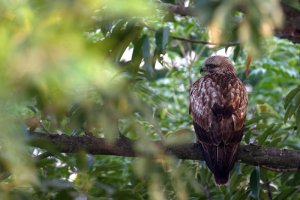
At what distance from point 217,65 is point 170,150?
2633 millimetres

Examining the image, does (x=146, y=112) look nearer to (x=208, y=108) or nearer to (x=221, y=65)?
(x=208, y=108)

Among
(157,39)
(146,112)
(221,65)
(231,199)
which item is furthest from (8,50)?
(221,65)

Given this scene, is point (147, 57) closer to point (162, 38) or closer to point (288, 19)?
point (162, 38)

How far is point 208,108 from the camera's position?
559 centimetres

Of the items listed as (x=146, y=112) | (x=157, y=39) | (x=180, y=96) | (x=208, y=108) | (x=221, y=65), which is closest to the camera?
(x=146, y=112)

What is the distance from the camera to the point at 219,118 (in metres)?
5.50

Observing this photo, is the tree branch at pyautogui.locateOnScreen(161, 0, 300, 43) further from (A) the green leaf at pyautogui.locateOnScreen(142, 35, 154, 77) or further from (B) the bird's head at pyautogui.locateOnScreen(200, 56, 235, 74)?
(B) the bird's head at pyautogui.locateOnScreen(200, 56, 235, 74)

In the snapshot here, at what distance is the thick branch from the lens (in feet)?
13.4

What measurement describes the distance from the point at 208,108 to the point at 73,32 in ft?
14.2

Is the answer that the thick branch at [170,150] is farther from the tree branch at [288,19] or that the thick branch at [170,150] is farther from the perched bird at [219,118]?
the tree branch at [288,19]

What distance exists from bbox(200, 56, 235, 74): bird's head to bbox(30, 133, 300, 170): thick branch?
1864 millimetres

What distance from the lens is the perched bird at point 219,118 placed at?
523 cm

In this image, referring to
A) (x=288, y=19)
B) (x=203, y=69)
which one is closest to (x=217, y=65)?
(x=203, y=69)

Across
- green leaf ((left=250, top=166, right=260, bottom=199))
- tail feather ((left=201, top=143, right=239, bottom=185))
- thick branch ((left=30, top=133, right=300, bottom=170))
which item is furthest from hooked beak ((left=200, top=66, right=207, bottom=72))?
green leaf ((left=250, top=166, right=260, bottom=199))
